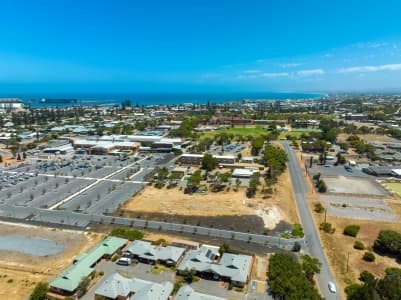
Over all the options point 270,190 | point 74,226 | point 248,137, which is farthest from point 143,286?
point 248,137

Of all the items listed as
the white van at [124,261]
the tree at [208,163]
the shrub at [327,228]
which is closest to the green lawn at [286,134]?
the tree at [208,163]

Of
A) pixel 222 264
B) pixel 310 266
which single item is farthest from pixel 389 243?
pixel 222 264

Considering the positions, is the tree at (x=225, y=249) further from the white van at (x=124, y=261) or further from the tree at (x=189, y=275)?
the white van at (x=124, y=261)

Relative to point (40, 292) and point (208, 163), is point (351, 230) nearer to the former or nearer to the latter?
point (208, 163)

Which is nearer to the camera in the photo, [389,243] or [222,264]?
[222,264]

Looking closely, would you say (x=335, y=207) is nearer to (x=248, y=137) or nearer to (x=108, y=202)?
(x=108, y=202)

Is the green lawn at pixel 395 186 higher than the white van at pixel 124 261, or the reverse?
the white van at pixel 124 261

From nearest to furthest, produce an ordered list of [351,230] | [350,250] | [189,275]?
[189,275], [350,250], [351,230]
